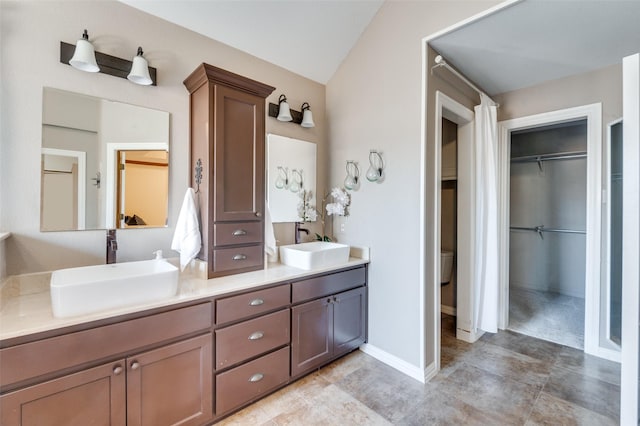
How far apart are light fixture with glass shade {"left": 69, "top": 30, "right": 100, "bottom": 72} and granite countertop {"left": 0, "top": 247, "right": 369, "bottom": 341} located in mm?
1228

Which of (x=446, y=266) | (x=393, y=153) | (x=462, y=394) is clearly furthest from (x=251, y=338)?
(x=446, y=266)

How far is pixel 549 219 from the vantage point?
438 centimetres

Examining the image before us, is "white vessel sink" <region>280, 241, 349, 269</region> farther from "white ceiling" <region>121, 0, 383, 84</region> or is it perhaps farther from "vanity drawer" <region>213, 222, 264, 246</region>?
"white ceiling" <region>121, 0, 383, 84</region>

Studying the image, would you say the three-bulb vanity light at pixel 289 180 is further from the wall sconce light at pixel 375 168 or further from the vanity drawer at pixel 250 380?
the vanity drawer at pixel 250 380

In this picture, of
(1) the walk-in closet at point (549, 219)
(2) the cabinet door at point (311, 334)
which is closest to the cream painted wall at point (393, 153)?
(2) the cabinet door at point (311, 334)

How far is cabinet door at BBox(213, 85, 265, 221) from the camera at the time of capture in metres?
1.95

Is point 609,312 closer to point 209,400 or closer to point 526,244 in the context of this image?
point 526,244

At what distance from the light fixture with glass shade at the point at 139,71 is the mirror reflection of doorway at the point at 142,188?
46 centimetres

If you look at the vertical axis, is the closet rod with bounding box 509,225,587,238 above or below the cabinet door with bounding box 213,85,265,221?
below

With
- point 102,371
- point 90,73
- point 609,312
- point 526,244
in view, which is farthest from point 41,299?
point 526,244

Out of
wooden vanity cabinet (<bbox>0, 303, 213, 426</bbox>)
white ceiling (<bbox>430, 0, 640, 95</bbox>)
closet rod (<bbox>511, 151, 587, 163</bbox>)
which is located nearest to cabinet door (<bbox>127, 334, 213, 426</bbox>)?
wooden vanity cabinet (<bbox>0, 303, 213, 426</bbox>)

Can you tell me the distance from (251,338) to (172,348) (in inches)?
18.9

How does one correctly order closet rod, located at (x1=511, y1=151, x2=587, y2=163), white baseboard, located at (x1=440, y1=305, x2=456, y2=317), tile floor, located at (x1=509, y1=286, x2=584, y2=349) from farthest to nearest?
closet rod, located at (x1=511, y1=151, x2=587, y2=163) < white baseboard, located at (x1=440, y1=305, x2=456, y2=317) < tile floor, located at (x1=509, y1=286, x2=584, y2=349)

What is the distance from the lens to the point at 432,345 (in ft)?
7.54
